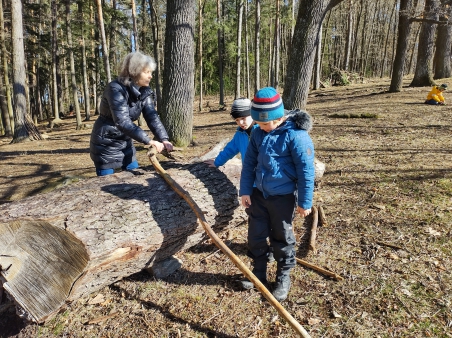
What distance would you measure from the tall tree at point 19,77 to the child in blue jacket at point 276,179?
12564 millimetres

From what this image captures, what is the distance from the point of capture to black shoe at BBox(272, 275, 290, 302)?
2.90 meters

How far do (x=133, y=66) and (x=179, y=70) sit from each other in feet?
13.4

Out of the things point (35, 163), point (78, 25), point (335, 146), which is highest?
point (78, 25)

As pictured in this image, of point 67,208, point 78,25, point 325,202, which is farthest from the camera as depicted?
point 78,25

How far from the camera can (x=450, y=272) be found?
2992 mm

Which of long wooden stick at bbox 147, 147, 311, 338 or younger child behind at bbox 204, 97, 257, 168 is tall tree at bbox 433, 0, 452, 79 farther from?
long wooden stick at bbox 147, 147, 311, 338

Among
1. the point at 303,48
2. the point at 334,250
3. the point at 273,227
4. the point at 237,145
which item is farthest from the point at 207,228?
the point at 303,48

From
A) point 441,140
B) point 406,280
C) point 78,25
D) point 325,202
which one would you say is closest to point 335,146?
point 441,140

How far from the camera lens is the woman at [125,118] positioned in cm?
329

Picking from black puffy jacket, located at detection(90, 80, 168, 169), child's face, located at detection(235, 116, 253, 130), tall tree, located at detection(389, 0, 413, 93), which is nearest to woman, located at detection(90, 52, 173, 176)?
black puffy jacket, located at detection(90, 80, 168, 169)

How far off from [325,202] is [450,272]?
1775 mm

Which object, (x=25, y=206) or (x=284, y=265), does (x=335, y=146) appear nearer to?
(x=284, y=265)

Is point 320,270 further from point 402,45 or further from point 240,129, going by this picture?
point 402,45

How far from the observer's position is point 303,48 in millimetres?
6996
